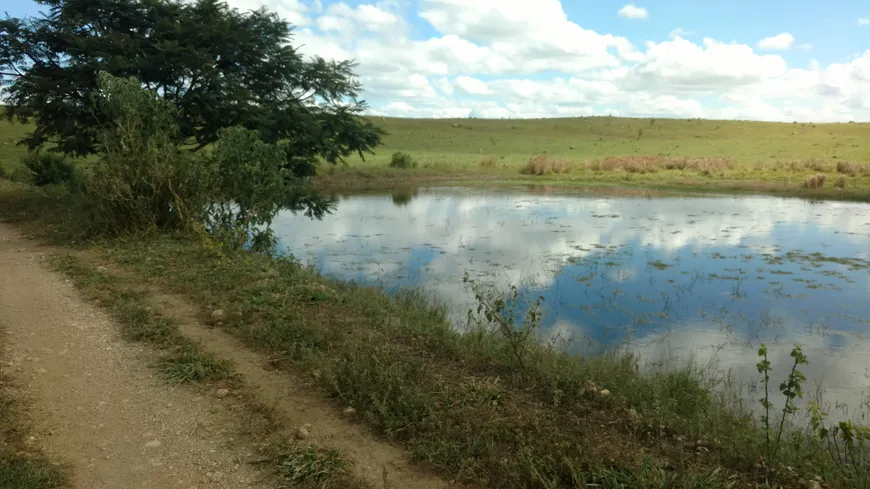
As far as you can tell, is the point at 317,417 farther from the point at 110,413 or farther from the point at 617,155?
the point at 617,155

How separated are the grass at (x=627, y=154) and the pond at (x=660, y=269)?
641 cm

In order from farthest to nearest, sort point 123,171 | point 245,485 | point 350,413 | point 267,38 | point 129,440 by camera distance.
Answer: point 267,38
point 123,171
point 350,413
point 129,440
point 245,485

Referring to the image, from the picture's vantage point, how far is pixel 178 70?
13812 millimetres

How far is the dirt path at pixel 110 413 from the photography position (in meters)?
3.24

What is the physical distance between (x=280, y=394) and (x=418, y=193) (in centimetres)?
2342

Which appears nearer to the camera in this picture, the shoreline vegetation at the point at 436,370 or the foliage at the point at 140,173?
the shoreline vegetation at the point at 436,370

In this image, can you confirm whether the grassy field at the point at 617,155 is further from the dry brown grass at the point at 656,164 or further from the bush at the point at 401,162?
the bush at the point at 401,162

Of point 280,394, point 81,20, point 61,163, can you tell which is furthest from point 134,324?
point 61,163

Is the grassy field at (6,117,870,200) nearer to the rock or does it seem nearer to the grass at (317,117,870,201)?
the grass at (317,117,870,201)

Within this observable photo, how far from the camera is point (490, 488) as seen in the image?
329cm

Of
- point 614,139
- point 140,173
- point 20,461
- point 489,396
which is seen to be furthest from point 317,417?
point 614,139

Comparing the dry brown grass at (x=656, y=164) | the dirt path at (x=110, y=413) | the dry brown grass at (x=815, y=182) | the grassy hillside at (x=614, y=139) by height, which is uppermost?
the grassy hillside at (x=614, y=139)

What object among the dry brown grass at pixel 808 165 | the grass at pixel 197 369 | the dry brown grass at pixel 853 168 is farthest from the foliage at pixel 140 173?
the dry brown grass at pixel 808 165

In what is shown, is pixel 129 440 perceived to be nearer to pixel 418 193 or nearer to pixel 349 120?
pixel 349 120
